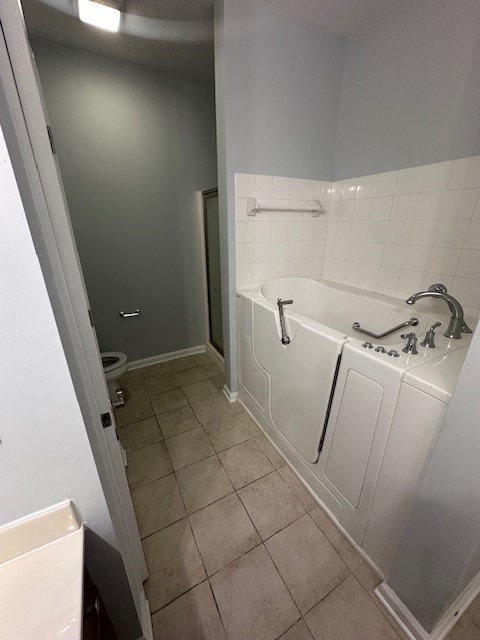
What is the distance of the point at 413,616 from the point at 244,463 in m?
0.87

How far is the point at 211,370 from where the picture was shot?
2.43 meters

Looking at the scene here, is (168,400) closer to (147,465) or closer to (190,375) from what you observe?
(190,375)

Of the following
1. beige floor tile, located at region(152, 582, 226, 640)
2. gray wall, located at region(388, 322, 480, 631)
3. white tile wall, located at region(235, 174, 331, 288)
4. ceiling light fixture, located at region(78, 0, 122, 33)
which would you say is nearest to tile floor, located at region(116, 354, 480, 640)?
beige floor tile, located at region(152, 582, 226, 640)

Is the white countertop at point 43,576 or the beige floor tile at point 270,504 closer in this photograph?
the white countertop at point 43,576

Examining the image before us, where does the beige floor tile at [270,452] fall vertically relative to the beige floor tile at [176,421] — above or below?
below

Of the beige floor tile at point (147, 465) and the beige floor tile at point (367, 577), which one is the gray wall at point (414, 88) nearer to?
the beige floor tile at point (367, 577)

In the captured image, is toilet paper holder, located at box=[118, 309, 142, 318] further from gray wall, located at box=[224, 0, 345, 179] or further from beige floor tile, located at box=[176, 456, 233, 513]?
gray wall, located at box=[224, 0, 345, 179]

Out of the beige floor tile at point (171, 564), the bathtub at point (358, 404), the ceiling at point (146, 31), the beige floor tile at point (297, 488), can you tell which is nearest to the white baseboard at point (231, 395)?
the bathtub at point (358, 404)

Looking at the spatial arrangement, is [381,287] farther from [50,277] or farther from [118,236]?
[118,236]

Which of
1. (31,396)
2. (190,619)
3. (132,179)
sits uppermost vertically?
(132,179)

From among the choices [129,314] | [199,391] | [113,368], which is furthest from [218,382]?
[129,314]

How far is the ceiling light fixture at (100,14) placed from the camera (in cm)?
130

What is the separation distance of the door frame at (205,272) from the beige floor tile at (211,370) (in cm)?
5

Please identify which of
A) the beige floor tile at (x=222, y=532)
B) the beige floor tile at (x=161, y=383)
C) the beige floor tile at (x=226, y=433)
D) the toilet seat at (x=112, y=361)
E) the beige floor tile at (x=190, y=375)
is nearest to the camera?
the beige floor tile at (x=222, y=532)
